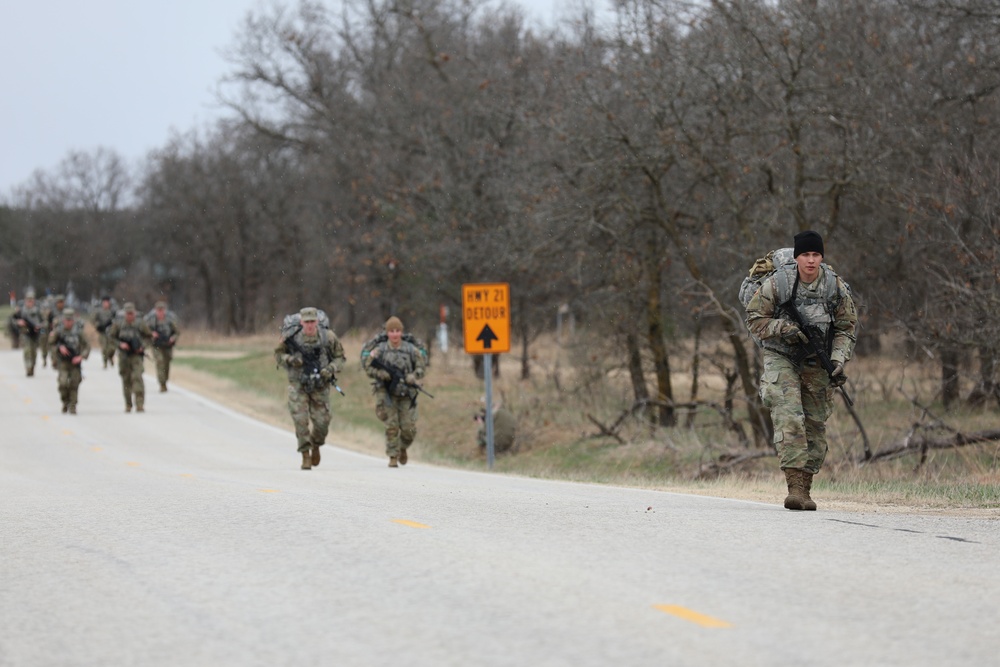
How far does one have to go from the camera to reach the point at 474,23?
42.6 m

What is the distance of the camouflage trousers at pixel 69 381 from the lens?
2700cm

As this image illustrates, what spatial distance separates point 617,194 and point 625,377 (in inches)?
283

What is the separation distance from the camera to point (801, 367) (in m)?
10.5

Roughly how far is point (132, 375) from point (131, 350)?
0.72 m

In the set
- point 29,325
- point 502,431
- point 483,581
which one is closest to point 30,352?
point 29,325

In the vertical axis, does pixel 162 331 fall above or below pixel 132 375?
above

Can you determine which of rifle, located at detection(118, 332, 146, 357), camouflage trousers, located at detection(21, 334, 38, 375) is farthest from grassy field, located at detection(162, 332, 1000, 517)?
camouflage trousers, located at detection(21, 334, 38, 375)

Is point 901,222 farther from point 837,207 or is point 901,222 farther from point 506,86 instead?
point 506,86

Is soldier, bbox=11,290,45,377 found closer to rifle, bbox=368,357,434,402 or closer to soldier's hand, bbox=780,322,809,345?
rifle, bbox=368,357,434,402

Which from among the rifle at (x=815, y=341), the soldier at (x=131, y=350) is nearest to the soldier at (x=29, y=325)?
the soldier at (x=131, y=350)

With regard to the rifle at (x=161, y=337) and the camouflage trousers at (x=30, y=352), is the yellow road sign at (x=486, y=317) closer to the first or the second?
the rifle at (x=161, y=337)

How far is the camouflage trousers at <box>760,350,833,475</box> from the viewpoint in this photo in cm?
1027

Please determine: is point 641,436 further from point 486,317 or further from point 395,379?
point 395,379

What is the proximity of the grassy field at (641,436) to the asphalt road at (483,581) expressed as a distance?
199 centimetres
